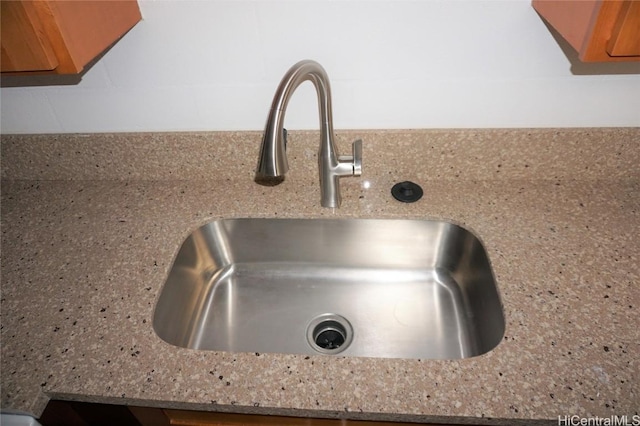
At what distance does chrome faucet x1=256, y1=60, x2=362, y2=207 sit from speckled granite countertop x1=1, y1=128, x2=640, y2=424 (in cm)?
8

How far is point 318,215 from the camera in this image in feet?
3.12

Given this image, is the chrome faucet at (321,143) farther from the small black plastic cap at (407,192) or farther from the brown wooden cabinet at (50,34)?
the brown wooden cabinet at (50,34)

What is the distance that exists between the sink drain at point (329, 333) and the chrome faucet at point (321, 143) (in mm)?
259

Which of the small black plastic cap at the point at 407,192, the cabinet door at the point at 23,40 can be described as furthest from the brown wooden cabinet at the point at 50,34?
the small black plastic cap at the point at 407,192

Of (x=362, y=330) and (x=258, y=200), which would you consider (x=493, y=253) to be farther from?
(x=258, y=200)

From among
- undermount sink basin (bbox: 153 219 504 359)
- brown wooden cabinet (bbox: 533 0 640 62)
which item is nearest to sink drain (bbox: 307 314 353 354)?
undermount sink basin (bbox: 153 219 504 359)

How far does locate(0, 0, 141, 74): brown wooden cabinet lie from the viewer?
1.97 ft

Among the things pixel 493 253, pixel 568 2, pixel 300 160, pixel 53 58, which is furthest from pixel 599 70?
pixel 53 58

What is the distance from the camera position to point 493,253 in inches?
32.4

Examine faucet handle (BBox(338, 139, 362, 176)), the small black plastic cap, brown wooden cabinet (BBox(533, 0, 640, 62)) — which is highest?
brown wooden cabinet (BBox(533, 0, 640, 62))

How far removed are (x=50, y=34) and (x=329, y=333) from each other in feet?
2.45

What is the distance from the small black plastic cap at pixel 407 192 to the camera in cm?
96

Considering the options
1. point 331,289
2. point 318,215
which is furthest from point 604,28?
point 331,289

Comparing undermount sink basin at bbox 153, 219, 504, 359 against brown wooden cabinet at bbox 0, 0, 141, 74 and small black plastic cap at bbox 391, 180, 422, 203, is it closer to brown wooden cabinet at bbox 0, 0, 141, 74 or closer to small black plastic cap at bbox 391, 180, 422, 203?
small black plastic cap at bbox 391, 180, 422, 203
